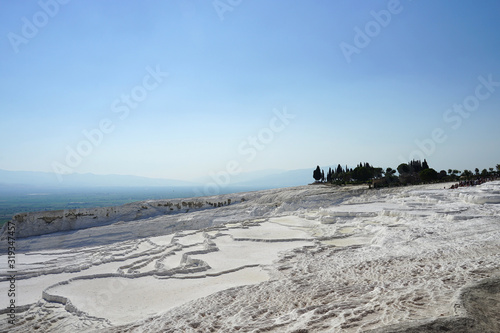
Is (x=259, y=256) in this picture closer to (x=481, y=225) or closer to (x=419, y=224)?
(x=419, y=224)

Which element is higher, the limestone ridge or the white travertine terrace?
the limestone ridge

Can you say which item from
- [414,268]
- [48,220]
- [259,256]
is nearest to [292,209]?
[259,256]

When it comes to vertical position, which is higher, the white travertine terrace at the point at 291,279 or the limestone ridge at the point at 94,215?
the limestone ridge at the point at 94,215

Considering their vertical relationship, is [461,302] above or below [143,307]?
above

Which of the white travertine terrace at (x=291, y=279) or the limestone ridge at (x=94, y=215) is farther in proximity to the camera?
the limestone ridge at (x=94, y=215)

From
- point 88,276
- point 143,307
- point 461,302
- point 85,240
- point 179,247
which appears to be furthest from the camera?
point 85,240

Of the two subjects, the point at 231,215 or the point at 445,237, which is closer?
the point at 445,237

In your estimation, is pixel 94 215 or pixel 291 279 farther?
pixel 94 215

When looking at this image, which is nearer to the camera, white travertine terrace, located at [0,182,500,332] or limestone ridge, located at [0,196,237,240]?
white travertine terrace, located at [0,182,500,332]

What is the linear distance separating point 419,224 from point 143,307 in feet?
36.5

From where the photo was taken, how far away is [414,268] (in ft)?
23.8

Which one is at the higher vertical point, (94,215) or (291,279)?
(94,215)

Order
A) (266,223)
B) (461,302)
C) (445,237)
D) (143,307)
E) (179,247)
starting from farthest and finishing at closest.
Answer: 1. (266,223)
2. (179,247)
3. (445,237)
4. (143,307)
5. (461,302)

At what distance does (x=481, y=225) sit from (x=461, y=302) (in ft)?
28.2
